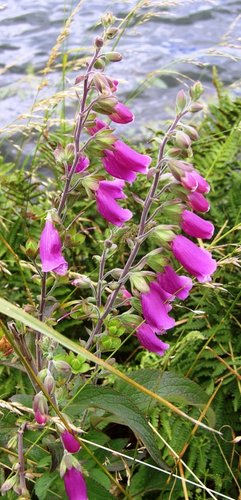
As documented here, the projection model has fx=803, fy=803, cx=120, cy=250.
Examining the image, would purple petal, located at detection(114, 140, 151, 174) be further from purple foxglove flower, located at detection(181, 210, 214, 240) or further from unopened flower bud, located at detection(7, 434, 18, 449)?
unopened flower bud, located at detection(7, 434, 18, 449)

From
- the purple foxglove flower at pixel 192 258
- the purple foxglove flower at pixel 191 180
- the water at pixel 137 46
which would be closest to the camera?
the purple foxglove flower at pixel 191 180

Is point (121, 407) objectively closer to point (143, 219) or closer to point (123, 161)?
point (143, 219)

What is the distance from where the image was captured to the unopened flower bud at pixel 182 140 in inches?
53.9

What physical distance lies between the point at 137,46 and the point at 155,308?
14.1 feet

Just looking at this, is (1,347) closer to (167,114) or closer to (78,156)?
(78,156)

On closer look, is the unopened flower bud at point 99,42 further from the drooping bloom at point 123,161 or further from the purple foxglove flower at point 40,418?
the purple foxglove flower at point 40,418

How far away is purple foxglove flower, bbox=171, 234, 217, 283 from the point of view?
1461 millimetres

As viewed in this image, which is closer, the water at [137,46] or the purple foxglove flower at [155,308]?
the purple foxglove flower at [155,308]

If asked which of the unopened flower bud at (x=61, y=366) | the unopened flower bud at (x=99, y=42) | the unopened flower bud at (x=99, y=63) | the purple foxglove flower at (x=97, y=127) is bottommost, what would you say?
the unopened flower bud at (x=61, y=366)

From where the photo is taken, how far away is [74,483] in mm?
1444

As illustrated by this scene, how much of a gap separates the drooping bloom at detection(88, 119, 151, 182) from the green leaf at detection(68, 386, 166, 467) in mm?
400

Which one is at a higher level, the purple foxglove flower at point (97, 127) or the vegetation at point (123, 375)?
the purple foxglove flower at point (97, 127)

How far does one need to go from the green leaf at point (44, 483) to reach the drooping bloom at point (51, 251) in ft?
1.36

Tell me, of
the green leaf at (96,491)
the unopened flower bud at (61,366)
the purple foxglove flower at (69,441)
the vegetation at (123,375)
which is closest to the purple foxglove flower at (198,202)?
the vegetation at (123,375)
